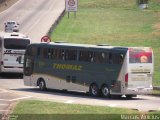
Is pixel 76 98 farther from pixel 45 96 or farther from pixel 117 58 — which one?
pixel 117 58

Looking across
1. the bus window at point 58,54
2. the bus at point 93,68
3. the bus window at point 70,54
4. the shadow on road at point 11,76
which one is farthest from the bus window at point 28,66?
the shadow on road at point 11,76

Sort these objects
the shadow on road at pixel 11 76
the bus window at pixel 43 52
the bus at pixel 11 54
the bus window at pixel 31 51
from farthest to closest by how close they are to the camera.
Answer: the shadow on road at pixel 11 76 < the bus at pixel 11 54 < the bus window at pixel 31 51 < the bus window at pixel 43 52

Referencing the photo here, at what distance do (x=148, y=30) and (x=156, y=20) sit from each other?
32.7 feet

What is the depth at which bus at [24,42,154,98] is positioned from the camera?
121ft

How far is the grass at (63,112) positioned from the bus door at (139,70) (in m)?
6.87

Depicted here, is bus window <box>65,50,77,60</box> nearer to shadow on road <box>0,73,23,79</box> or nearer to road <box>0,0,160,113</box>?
road <box>0,0,160,113</box>

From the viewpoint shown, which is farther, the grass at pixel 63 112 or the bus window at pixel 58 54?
the bus window at pixel 58 54

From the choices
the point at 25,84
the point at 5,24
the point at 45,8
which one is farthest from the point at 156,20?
the point at 25,84

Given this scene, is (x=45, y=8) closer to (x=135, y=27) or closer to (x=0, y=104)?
(x=135, y=27)

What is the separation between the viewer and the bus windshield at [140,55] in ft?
121

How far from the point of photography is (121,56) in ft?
121

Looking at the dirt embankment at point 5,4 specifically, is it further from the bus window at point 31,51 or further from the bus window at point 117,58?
the bus window at point 117,58

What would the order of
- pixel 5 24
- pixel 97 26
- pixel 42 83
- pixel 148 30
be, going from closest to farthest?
→ 1. pixel 42 83
2. pixel 148 30
3. pixel 97 26
4. pixel 5 24

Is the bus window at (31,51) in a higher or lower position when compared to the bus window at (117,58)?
higher
